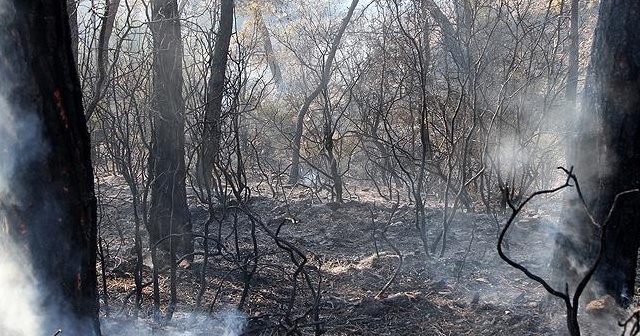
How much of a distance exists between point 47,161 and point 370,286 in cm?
308

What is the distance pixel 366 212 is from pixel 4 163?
5724 millimetres

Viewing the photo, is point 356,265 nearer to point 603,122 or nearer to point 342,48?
point 603,122

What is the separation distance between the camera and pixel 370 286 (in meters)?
4.98

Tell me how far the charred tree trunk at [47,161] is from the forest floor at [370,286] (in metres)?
1.00

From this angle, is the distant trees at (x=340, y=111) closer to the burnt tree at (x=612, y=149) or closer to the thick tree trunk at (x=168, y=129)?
the thick tree trunk at (x=168, y=129)

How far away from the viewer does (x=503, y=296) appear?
15.2ft

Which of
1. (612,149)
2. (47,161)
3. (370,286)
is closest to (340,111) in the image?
(370,286)

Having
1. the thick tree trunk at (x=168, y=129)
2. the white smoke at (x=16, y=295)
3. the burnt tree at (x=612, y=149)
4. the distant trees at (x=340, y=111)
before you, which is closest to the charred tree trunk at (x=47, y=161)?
the white smoke at (x=16, y=295)

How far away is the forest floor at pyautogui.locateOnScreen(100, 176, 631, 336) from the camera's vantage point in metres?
3.95

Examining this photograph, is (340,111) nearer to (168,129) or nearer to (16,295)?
(168,129)

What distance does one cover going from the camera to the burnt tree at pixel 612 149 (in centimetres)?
378

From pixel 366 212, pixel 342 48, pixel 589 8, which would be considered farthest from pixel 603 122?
pixel 589 8

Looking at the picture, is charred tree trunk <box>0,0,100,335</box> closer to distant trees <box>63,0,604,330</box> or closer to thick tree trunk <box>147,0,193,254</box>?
→ distant trees <box>63,0,604,330</box>

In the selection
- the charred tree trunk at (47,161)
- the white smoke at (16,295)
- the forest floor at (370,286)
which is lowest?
the forest floor at (370,286)
